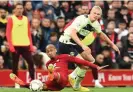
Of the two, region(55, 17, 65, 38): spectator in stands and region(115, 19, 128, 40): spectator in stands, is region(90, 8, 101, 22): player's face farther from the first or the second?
region(115, 19, 128, 40): spectator in stands

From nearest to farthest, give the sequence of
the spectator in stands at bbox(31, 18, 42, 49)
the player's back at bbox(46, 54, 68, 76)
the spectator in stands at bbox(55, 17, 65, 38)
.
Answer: the player's back at bbox(46, 54, 68, 76), the spectator in stands at bbox(31, 18, 42, 49), the spectator in stands at bbox(55, 17, 65, 38)

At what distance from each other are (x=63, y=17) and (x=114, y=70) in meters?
2.76

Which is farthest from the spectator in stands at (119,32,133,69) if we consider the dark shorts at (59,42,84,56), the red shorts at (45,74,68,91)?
the red shorts at (45,74,68,91)

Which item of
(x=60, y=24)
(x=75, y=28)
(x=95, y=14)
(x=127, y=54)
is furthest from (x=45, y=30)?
(x=95, y=14)

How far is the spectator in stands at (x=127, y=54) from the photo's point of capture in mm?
17484

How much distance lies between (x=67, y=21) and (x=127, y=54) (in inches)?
96.1

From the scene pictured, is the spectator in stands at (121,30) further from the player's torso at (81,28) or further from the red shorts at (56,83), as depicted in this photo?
the red shorts at (56,83)

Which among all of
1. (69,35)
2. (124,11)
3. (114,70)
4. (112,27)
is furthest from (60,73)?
(124,11)

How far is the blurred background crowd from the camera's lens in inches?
679

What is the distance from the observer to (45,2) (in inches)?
749

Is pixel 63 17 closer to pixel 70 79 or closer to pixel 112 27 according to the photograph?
pixel 112 27

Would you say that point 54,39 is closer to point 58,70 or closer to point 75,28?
point 75,28

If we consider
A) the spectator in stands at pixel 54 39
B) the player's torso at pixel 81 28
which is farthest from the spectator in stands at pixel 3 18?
the player's torso at pixel 81 28

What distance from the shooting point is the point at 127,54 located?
58.0ft
